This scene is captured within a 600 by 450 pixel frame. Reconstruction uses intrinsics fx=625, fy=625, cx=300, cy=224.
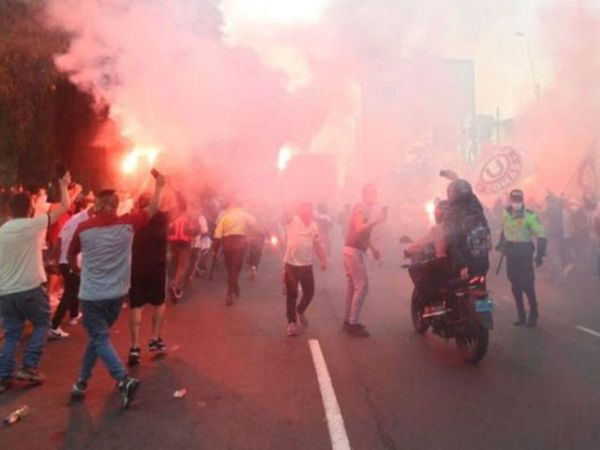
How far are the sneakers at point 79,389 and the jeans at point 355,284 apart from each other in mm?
3425

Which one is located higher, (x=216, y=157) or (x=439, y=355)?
(x=216, y=157)

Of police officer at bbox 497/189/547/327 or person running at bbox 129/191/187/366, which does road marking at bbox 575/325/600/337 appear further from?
person running at bbox 129/191/187/366

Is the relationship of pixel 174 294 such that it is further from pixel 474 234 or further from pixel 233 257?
pixel 474 234

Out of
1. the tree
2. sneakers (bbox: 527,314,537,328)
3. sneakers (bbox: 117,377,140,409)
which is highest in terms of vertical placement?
the tree

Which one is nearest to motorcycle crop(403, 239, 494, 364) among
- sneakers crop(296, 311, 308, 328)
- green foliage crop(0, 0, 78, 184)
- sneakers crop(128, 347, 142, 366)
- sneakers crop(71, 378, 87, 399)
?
sneakers crop(296, 311, 308, 328)

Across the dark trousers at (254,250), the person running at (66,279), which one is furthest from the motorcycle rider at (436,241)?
the dark trousers at (254,250)

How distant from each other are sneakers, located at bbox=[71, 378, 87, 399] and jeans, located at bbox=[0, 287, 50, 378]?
0.65 m

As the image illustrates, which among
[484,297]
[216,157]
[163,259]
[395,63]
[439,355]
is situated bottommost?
[439,355]

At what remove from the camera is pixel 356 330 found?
7.45 m

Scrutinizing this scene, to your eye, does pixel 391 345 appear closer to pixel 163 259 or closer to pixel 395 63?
pixel 163 259

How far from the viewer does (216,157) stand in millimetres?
11047

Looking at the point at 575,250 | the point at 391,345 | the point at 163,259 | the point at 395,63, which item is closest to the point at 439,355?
the point at 391,345

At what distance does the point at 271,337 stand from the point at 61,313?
2493 millimetres

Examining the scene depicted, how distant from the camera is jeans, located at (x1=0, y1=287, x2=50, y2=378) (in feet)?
17.5
